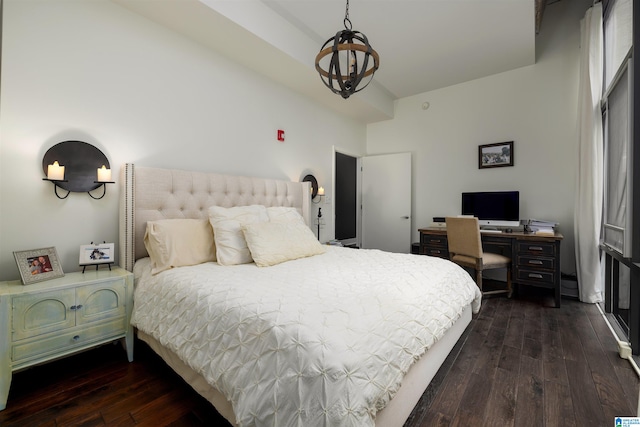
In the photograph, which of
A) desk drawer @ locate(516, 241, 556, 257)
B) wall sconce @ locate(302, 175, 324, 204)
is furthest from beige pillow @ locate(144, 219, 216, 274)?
desk drawer @ locate(516, 241, 556, 257)

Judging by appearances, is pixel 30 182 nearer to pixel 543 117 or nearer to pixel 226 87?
pixel 226 87

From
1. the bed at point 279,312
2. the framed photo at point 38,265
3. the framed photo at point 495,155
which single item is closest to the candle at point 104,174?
the bed at point 279,312

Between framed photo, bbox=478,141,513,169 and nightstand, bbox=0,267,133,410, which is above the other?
framed photo, bbox=478,141,513,169

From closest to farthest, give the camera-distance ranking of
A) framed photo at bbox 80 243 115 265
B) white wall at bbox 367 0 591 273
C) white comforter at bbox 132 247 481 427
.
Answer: white comforter at bbox 132 247 481 427, framed photo at bbox 80 243 115 265, white wall at bbox 367 0 591 273

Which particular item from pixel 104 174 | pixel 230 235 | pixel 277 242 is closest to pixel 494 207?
pixel 277 242

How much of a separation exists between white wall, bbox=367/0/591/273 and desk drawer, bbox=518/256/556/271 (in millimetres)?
686

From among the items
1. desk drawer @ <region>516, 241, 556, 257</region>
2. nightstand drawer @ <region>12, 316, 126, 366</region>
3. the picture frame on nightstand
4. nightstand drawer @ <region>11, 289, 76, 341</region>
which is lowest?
nightstand drawer @ <region>12, 316, 126, 366</region>

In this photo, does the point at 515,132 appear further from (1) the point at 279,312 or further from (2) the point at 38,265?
(2) the point at 38,265

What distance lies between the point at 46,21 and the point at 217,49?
4.05 feet

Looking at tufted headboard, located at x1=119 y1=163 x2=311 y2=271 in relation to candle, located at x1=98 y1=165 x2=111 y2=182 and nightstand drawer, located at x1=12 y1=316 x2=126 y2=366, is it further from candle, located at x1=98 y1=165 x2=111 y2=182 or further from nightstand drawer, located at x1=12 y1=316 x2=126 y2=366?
nightstand drawer, located at x1=12 y1=316 x2=126 y2=366

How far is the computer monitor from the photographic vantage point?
3.50 m

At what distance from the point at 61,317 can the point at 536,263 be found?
13.5 ft

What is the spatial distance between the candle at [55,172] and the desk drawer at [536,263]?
421 centimetres

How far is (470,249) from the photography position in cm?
315
